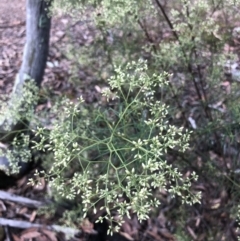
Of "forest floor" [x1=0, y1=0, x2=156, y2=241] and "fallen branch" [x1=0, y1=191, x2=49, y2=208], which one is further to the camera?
"fallen branch" [x1=0, y1=191, x2=49, y2=208]

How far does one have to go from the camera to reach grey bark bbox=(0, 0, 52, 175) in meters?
3.21

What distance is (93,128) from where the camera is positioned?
7.94 feet

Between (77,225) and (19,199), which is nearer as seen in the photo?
(77,225)

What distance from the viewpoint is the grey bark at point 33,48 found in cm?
321

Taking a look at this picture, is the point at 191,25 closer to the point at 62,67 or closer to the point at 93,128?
the point at 93,128

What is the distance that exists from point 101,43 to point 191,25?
0.66m

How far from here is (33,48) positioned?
3.41 m

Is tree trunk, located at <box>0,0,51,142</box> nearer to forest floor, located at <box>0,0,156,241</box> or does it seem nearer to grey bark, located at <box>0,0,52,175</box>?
grey bark, located at <box>0,0,52,175</box>

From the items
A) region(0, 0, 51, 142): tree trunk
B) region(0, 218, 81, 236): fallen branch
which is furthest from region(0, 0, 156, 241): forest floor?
region(0, 0, 51, 142): tree trunk

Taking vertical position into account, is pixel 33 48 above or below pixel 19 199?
above

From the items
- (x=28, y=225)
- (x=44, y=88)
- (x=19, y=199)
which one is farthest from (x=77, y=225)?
(x=44, y=88)

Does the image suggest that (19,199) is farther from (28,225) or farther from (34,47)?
(34,47)

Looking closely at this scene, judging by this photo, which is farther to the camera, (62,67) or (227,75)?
(62,67)

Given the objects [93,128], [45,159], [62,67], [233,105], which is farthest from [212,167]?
[62,67]
